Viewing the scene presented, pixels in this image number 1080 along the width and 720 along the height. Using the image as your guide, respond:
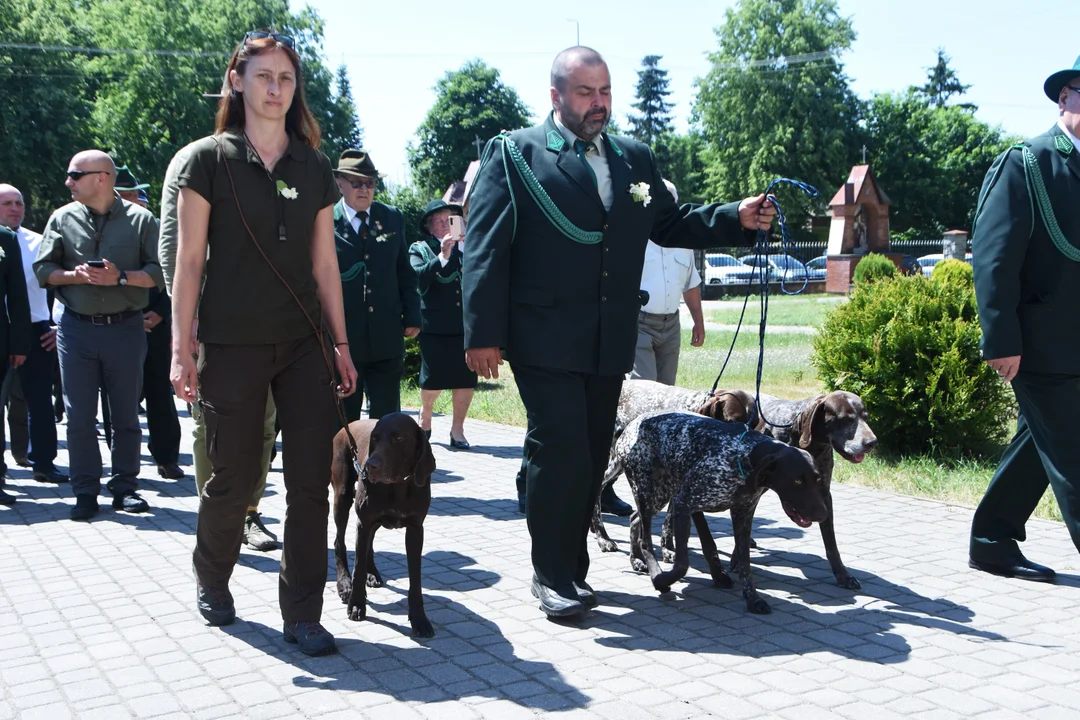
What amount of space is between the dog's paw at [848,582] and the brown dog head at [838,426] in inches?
23.3

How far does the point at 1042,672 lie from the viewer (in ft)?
13.6

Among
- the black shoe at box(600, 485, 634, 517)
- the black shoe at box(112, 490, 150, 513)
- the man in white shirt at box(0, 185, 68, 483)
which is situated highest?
the man in white shirt at box(0, 185, 68, 483)

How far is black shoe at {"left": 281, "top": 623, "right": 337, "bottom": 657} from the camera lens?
14.6 ft

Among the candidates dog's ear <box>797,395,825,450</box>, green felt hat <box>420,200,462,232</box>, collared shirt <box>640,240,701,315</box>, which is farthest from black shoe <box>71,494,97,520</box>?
dog's ear <box>797,395,825,450</box>

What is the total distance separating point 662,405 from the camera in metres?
6.50

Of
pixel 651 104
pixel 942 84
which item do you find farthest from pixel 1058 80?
pixel 942 84

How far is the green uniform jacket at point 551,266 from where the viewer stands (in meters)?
4.87

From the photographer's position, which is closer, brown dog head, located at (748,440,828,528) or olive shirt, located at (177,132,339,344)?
olive shirt, located at (177,132,339,344)

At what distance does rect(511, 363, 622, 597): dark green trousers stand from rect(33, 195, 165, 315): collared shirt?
3584 millimetres

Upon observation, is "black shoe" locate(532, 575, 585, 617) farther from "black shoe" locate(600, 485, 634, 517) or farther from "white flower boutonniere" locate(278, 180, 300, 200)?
"black shoe" locate(600, 485, 634, 517)

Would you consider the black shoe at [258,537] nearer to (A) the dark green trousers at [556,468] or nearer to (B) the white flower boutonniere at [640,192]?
(A) the dark green trousers at [556,468]

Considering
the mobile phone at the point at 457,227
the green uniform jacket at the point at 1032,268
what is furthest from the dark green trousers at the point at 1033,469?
the mobile phone at the point at 457,227

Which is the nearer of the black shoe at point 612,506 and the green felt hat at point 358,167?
the green felt hat at point 358,167

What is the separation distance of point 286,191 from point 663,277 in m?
3.92
